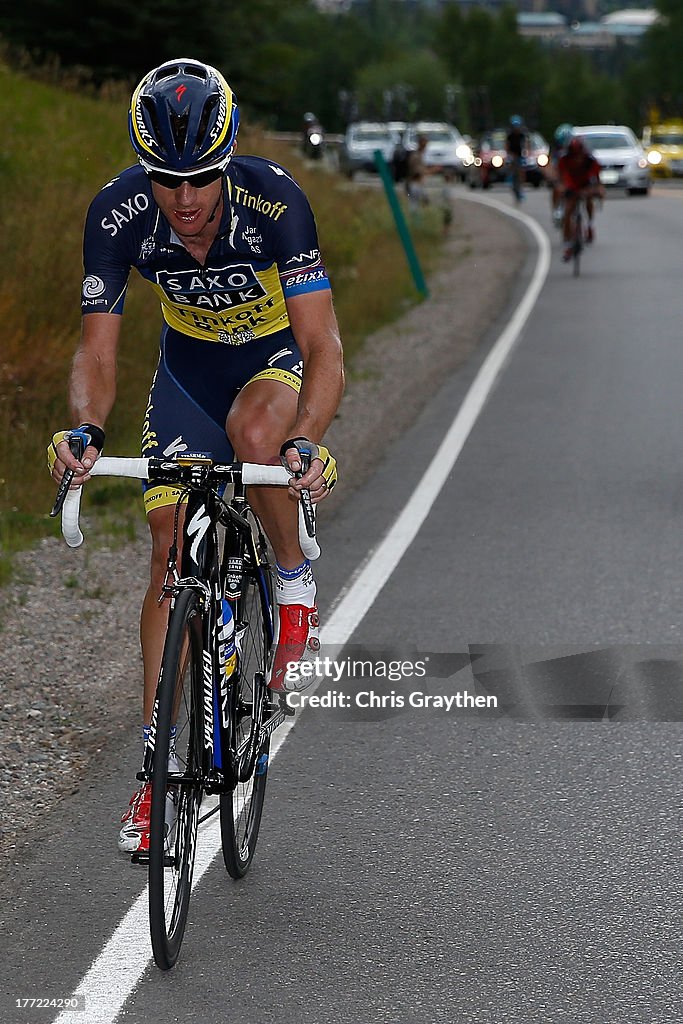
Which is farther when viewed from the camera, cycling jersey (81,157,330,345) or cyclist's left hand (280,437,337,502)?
cycling jersey (81,157,330,345)

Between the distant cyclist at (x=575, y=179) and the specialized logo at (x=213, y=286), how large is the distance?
18.6 metres

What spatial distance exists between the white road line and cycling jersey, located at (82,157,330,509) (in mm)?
1123

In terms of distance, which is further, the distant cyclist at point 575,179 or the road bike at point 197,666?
the distant cyclist at point 575,179

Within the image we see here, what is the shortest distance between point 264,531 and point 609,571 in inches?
143

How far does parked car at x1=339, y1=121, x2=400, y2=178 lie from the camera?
51.5 meters

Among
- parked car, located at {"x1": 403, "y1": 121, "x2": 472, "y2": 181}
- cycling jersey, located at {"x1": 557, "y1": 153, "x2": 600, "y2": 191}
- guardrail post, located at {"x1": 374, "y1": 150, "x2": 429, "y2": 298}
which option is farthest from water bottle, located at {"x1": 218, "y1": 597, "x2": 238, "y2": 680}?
parked car, located at {"x1": 403, "y1": 121, "x2": 472, "y2": 181}

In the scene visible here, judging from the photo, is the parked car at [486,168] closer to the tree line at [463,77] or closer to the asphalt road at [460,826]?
the tree line at [463,77]

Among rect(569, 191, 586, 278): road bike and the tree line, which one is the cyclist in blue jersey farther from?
the tree line

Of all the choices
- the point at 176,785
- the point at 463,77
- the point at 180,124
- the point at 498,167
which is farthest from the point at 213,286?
the point at 463,77

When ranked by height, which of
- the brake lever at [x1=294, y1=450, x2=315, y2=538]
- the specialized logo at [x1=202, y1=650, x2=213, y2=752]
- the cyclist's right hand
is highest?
the cyclist's right hand

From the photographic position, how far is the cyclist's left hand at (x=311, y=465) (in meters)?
4.02

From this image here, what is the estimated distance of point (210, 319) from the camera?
488cm

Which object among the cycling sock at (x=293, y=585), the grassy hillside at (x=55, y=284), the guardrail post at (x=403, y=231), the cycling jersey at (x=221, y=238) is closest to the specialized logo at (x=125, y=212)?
the cycling jersey at (x=221, y=238)

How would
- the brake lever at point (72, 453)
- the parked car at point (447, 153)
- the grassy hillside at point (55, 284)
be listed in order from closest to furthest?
the brake lever at point (72, 453), the grassy hillside at point (55, 284), the parked car at point (447, 153)
